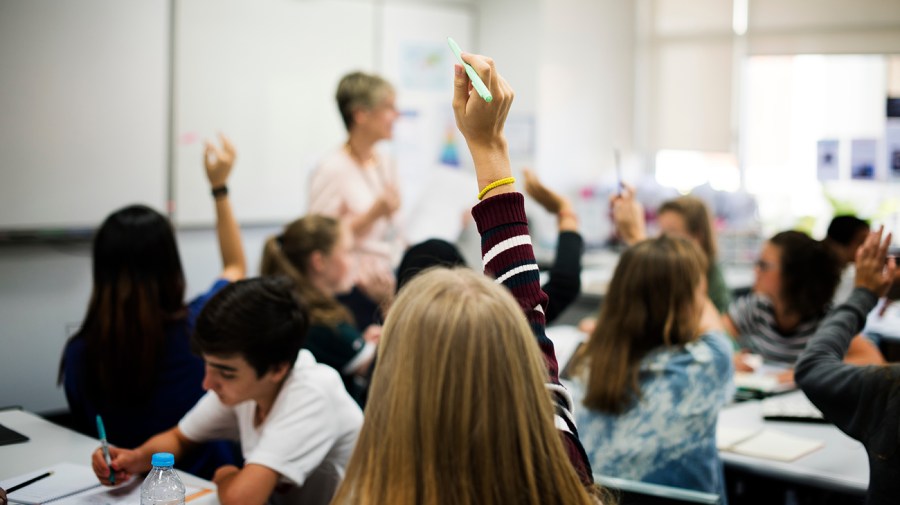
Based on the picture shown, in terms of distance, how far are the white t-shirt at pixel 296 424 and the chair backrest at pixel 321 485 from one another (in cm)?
2

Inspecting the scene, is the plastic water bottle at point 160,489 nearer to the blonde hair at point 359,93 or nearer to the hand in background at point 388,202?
the hand in background at point 388,202

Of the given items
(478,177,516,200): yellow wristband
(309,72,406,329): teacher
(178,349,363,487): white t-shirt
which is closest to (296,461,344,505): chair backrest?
(178,349,363,487): white t-shirt

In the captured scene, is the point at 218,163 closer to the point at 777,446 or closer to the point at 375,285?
the point at 375,285

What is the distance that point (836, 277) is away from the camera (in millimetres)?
3355

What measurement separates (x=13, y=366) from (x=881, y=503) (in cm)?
371

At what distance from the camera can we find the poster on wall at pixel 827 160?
18.3 ft

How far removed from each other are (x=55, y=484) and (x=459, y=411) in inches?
51.1

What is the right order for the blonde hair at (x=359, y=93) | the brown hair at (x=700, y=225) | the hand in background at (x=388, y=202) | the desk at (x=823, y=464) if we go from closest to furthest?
the desk at (x=823, y=464) → the hand in background at (x=388, y=202) → the blonde hair at (x=359, y=93) → the brown hair at (x=700, y=225)

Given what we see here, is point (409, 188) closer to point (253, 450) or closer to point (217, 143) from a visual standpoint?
point (217, 143)

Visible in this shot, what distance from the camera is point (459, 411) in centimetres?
104

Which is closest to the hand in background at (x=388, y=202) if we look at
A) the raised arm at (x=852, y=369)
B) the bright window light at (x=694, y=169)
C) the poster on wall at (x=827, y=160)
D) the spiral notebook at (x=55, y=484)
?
the spiral notebook at (x=55, y=484)

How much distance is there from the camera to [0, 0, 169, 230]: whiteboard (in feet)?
13.7

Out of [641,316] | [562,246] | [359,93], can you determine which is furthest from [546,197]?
[359,93]

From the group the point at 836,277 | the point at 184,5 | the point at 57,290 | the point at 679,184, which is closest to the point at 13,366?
the point at 57,290
